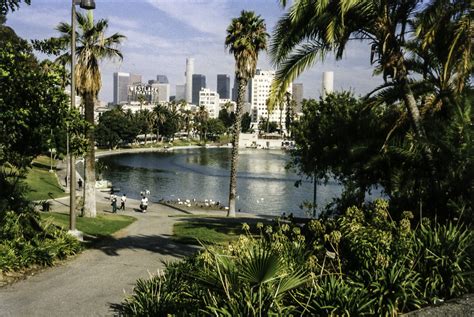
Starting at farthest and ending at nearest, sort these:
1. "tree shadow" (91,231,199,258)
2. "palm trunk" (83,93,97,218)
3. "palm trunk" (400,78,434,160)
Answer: "palm trunk" (83,93,97,218) → "tree shadow" (91,231,199,258) → "palm trunk" (400,78,434,160)

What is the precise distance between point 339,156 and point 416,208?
1130cm

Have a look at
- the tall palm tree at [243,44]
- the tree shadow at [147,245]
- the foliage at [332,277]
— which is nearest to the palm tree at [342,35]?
the foliage at [332,277]

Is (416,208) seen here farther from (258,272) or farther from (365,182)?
(365,182)

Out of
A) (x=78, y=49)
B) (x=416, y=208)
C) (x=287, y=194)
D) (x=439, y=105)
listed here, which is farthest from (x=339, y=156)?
(x=287, y=194)

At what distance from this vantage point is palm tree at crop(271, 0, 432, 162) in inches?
410

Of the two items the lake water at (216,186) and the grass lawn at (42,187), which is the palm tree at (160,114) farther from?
the grass lawn at (42,187)

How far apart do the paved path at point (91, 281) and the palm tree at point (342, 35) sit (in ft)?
18.4

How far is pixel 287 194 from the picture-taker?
181ft

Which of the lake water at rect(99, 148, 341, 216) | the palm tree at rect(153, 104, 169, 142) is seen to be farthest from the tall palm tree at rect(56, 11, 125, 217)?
the palm tree at rect(153, 104, 169, 142)

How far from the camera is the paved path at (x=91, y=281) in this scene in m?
9.28

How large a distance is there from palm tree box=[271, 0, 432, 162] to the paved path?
562 centimetres

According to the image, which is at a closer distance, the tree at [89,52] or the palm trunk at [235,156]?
the tree at [89,52]

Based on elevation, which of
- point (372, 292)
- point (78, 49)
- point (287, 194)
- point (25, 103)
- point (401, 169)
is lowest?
point (287, 194)

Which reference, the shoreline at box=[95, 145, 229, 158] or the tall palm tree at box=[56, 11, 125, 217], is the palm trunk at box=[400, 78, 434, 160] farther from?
the shoreline at box=[95, 145, 229, 158]
